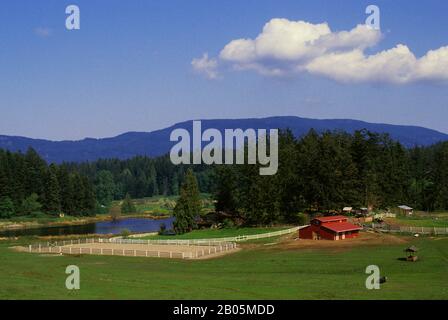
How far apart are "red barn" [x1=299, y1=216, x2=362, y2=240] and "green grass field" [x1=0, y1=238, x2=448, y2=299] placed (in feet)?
24.3

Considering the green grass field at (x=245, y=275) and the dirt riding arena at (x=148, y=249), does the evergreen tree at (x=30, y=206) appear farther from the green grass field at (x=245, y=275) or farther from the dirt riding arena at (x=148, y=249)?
the green grass field at (x=245, y=275)

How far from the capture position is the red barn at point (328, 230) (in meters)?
65.6

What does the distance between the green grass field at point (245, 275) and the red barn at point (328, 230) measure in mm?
7412

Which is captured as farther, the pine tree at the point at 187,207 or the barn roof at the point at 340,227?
the pine tree at the point at 187,207

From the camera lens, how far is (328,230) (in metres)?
65.9

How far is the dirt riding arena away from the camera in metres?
60.2

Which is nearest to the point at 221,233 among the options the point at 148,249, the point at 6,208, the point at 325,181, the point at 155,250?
the point at 325,181

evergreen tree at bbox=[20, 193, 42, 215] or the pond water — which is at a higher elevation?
evergreen tree at bbox=[20, 193, 42, 215]

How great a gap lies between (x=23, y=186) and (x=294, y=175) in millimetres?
90082

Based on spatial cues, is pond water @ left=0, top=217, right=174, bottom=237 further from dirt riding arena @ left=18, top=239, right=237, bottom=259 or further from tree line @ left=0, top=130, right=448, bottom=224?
dirt riding arena @ left=18, top=239, right=237, bottom=259

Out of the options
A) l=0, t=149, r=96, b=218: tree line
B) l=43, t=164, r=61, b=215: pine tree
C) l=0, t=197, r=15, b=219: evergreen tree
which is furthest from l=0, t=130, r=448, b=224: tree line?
l=43, t=164, r=61, b=215: pine tree

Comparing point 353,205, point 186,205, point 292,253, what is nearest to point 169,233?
point 186,205

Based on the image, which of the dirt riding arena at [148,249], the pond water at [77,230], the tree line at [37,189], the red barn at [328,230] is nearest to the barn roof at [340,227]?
the red barn at [328,230]
